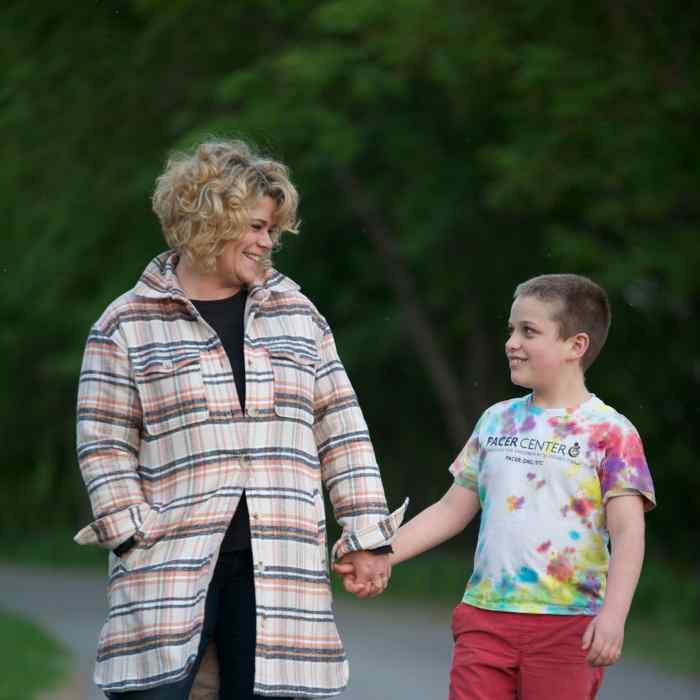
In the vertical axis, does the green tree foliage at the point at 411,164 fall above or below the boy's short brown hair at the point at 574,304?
above

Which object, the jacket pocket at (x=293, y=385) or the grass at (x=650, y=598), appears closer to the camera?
the jacket pocket at (x=293, y=385)

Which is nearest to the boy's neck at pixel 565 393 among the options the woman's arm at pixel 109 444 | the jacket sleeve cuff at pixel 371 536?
the jacket sleeve cuff at pixel 371 536

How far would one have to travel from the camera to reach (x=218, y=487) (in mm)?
4066

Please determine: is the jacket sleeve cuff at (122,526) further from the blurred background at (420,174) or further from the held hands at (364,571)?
the blurred background at (420,174)

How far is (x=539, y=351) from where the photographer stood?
13.8 feet

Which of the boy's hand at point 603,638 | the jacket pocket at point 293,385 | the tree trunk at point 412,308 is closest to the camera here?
the boy's hand at point 603,638

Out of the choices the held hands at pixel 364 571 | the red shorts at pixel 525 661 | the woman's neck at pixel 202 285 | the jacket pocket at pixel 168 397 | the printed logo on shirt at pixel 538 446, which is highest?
the woman's neck at pixel 202 285

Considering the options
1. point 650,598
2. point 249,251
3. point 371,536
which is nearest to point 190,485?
point 371,536

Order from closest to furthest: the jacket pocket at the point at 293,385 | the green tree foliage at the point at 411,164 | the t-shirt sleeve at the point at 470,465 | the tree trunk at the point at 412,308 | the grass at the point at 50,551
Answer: the jacket pocket at the point at 293,385
the t-shirt sleeve at the point at 470,465
the green tree foliage at the point at 411,164
the tree trunk at the point at 412,308
the grass at the point at 50,551

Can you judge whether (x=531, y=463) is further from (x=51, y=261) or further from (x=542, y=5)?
(x=51, y=261)

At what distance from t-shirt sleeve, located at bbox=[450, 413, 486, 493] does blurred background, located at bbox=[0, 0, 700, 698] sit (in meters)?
7.45

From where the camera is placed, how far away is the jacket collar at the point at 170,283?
4195 mm

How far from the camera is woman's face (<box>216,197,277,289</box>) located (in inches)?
166

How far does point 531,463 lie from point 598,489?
18 cm
